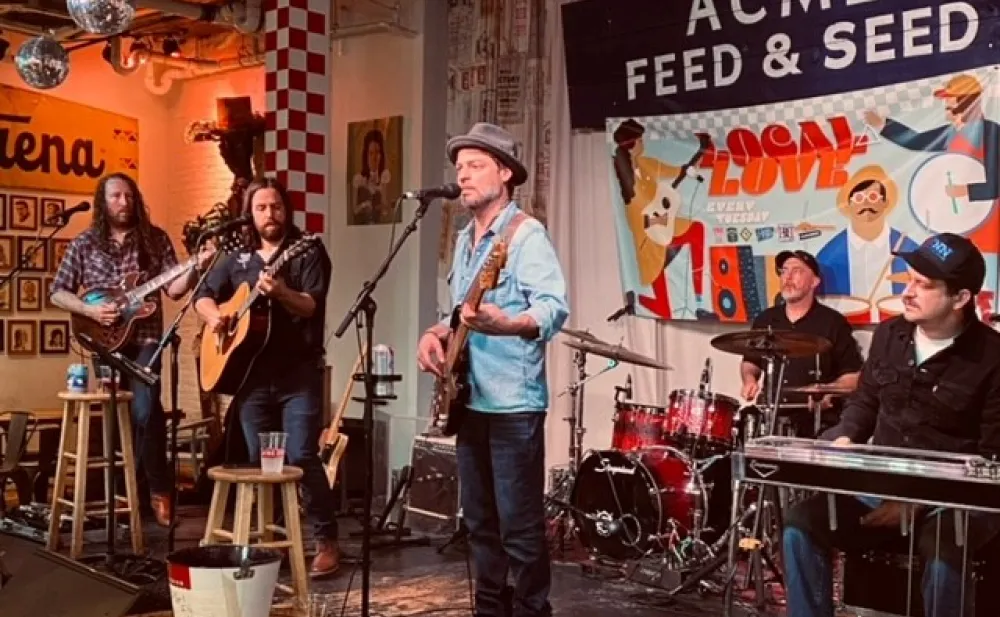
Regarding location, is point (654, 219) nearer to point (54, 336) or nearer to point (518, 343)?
point (518, 343)

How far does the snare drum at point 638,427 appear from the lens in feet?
16.8

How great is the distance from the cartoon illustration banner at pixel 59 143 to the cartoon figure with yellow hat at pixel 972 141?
6193 mm

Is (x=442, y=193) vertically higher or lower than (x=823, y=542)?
higher

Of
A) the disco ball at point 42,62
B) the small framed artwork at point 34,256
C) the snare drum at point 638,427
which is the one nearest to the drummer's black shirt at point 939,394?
the snare drum at point 638,427

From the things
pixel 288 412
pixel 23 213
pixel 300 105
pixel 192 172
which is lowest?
pixel 288 412

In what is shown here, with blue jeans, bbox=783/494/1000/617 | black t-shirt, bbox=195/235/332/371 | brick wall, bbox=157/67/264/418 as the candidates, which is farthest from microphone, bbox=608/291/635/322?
brick wall, bbox=157/67/264/418

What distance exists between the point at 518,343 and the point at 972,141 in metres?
2.47

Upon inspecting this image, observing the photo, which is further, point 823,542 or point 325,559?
point 325,559

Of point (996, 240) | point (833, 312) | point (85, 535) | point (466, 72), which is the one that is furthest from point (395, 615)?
point (466, 72)

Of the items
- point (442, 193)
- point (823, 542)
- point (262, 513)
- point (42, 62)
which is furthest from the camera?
point (42, 62)

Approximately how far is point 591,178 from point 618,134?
0.34 m

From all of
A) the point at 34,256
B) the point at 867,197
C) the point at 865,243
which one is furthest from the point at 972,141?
the point at 34,256

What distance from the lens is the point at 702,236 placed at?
5.62 m

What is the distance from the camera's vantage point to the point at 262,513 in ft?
13.1
